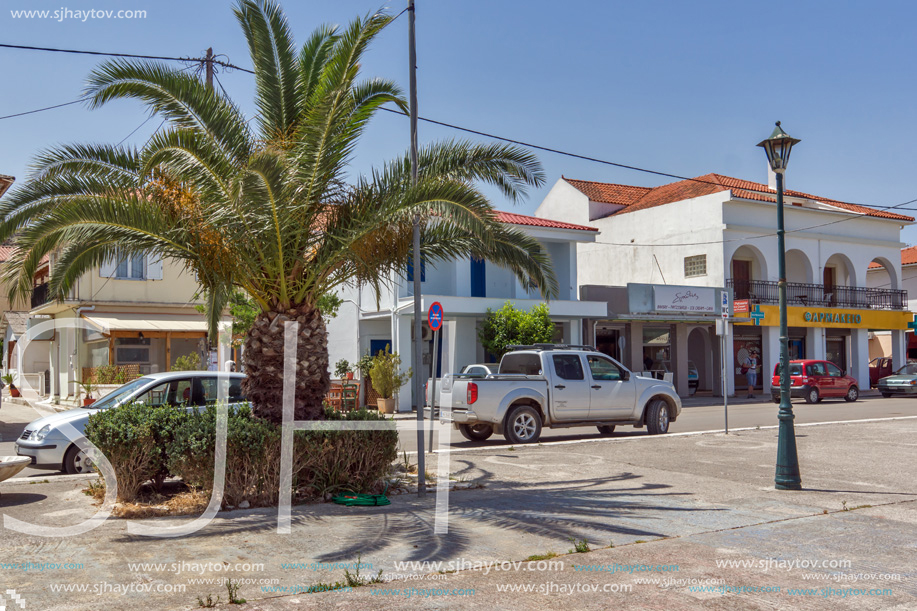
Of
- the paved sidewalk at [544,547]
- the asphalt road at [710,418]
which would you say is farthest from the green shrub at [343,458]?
the asphalt road at [710,418]

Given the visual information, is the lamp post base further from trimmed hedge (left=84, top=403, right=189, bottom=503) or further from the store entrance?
the store entrance

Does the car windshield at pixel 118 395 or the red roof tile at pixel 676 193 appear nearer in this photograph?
the car windshield at pixel 118 395

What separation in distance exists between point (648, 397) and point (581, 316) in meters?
11.3

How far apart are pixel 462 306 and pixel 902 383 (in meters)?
19.0

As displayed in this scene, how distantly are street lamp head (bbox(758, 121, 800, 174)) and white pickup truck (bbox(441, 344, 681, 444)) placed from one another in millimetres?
6620

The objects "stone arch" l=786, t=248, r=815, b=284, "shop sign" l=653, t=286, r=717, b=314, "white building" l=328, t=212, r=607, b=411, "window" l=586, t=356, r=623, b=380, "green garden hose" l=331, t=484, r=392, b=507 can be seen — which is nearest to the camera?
"green garden hose" l=331, t=484, r=392, b=507

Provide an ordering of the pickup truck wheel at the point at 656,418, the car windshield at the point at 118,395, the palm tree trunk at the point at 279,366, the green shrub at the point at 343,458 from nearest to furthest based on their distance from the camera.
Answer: the green shrub at the point at 343,458
the palm tree trunk at the point at 279,366
the car windshield at the point at 118,395
the pickup truck wheel at the point at 656,418

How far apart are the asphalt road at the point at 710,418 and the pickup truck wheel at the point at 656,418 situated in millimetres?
367

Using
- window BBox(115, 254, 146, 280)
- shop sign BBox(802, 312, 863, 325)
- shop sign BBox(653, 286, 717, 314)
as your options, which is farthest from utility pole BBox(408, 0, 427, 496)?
shop sign BBox(802, 312, 863, 325)

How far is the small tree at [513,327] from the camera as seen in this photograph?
25391 mm

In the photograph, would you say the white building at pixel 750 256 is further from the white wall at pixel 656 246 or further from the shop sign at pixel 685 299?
the shop sign at pixel 685 299

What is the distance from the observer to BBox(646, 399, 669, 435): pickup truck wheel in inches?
661

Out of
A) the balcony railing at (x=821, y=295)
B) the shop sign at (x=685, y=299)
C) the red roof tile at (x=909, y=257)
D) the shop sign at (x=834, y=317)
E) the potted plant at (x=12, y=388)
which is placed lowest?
the potted plant at (x=12, y=388)

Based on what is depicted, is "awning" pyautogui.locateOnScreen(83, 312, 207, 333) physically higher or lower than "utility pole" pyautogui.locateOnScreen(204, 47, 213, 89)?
lower
